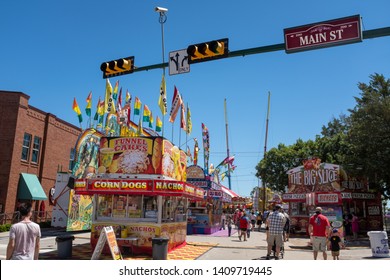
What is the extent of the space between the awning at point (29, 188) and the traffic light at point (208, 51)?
20148 millimetres

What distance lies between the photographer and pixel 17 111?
2611cm

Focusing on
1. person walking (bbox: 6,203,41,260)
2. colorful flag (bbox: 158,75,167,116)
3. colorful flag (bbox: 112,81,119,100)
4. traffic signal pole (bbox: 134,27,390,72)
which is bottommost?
person walking (bbox: 6,203,41,260)

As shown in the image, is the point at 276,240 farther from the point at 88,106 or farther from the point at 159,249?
the point at 88,106

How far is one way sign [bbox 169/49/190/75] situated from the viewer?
11469 millimetres

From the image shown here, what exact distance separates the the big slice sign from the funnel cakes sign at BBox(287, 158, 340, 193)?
18.3 m

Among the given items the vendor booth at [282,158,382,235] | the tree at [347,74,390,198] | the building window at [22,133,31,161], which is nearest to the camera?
the tree at [347,74,390,198]

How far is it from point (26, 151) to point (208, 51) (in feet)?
70.8

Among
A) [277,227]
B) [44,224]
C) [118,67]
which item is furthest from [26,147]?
[277,227]

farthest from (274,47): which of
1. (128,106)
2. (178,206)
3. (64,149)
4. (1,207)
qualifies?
(64,149)

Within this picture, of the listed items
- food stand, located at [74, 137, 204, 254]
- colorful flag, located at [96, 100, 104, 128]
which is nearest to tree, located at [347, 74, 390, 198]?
food stand, located at [74, 137, 204, 254]

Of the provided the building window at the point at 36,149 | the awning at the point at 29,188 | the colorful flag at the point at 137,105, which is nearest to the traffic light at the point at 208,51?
the colorful flag at the point at 137,105

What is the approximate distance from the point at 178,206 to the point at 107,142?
174 inches

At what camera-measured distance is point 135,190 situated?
44.4ft

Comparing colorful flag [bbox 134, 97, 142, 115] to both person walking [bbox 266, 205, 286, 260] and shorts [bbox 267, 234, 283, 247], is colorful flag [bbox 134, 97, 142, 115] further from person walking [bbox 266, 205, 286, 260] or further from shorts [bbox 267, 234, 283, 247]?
shorts [bbox 267, 234, 283, 247]
